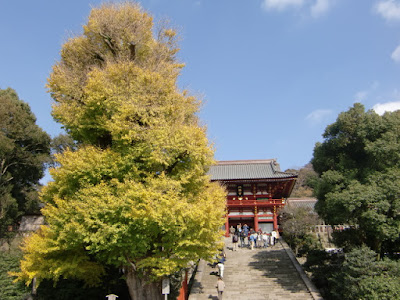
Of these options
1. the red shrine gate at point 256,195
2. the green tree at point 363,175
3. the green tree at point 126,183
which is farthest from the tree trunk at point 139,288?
the red shrine gate at point 256,195

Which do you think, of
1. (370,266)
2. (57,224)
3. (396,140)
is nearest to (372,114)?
(396,140)

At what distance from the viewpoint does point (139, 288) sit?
32.9 feet

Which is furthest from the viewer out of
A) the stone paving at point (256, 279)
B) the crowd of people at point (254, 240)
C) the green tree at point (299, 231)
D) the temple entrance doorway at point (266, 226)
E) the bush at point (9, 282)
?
the temple entrance doorway at point (266, 226)

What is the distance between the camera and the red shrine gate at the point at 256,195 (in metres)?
26.5

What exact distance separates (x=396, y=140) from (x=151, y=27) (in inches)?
412

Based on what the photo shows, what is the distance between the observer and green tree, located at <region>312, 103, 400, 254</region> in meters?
11.6

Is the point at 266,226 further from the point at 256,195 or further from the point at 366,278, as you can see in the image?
the point at 366,278

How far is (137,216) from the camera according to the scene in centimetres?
852

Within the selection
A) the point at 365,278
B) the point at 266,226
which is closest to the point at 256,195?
the point at 266,226

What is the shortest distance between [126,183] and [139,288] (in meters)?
3.42

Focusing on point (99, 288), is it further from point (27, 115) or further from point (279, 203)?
point (279, 203)

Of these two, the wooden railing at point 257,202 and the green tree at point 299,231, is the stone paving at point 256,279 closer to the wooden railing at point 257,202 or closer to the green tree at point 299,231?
the green tree at point 299,231

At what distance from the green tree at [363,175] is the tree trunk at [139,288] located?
7297 millimetres

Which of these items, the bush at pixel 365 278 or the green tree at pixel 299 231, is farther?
the green tree at pixel 299 231
